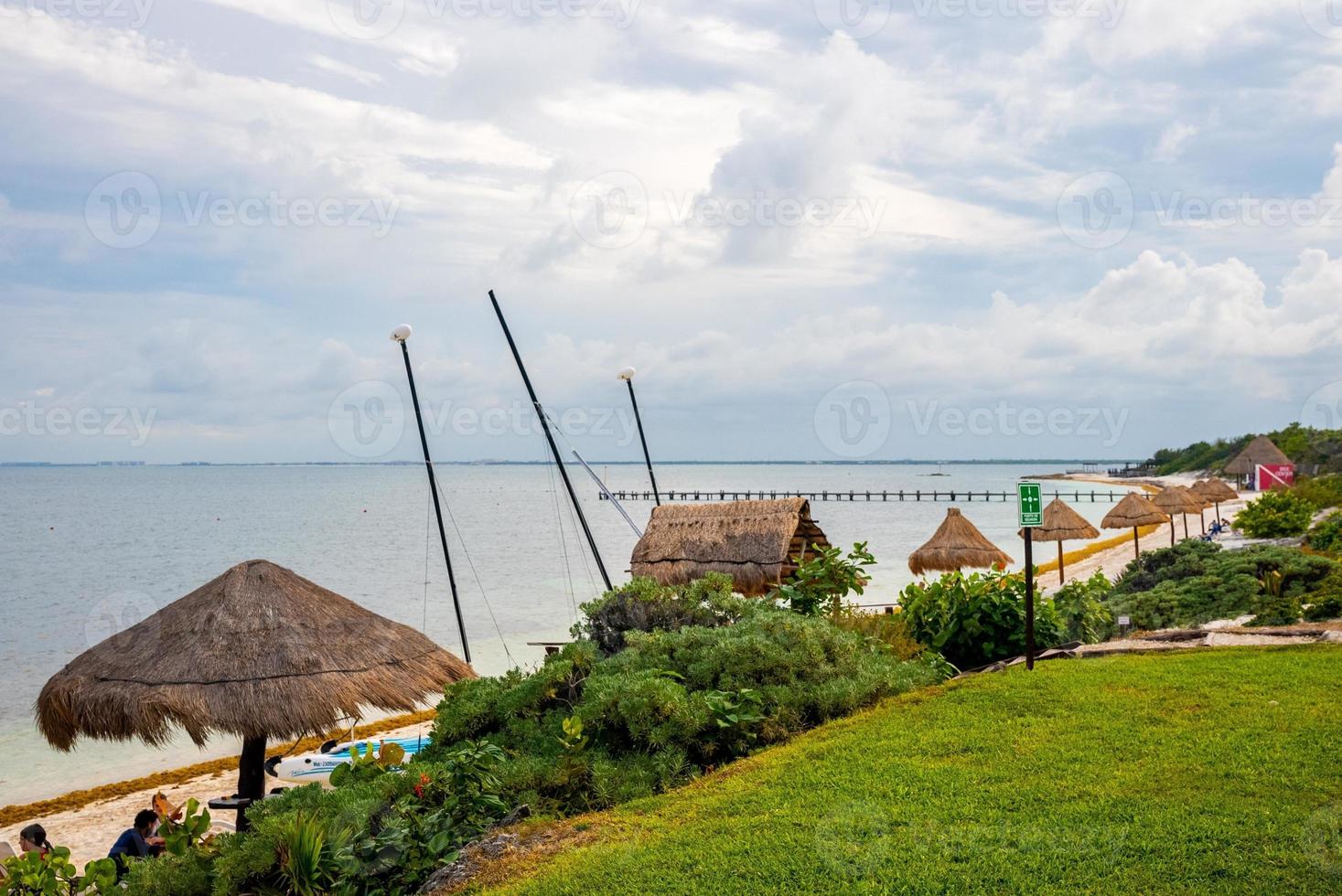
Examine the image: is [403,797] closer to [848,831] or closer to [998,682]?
[848,831]

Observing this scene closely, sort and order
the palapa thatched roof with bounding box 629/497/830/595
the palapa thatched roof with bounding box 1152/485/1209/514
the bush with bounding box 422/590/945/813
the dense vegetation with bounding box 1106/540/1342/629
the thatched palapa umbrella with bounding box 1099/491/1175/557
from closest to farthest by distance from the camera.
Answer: the bush with bounding box 422/590/945/813, the dense vegetation with bounding box 1106/540/1342/629, the palapa thatched roof with bounding box 629/497/830/595, the thatched palapa umbrella with bounding box 1099/491/1175/557, the palapa thatched roof with bounding box 1152/485/1209/514

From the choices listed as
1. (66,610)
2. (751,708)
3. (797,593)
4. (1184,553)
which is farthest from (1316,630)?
(66,610)

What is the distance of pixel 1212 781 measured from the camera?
18.3 feet

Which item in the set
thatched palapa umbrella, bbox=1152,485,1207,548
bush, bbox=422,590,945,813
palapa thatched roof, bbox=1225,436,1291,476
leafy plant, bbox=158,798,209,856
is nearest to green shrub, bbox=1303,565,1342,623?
bush, bbox=422,590,945,813

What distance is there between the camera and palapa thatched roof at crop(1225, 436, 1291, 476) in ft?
172

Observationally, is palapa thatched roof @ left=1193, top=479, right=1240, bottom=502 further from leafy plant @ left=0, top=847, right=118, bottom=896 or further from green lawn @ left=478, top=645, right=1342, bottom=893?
leafy plant @ left=0, top=847, right=118, bottom=896

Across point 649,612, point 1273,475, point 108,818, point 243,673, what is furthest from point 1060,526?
point 243,673

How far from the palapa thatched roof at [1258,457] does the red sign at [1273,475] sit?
9.67ft

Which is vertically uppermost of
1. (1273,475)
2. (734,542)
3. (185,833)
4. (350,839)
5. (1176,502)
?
(1273,475)

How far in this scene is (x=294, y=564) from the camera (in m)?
59.2

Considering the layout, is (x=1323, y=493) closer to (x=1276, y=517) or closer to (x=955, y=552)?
(x=1276, y=517)

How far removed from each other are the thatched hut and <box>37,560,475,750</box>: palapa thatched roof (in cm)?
5201

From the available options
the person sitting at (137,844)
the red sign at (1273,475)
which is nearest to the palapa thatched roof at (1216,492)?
the red sign at (1273,475)

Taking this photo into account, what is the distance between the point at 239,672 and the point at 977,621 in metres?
7.12
